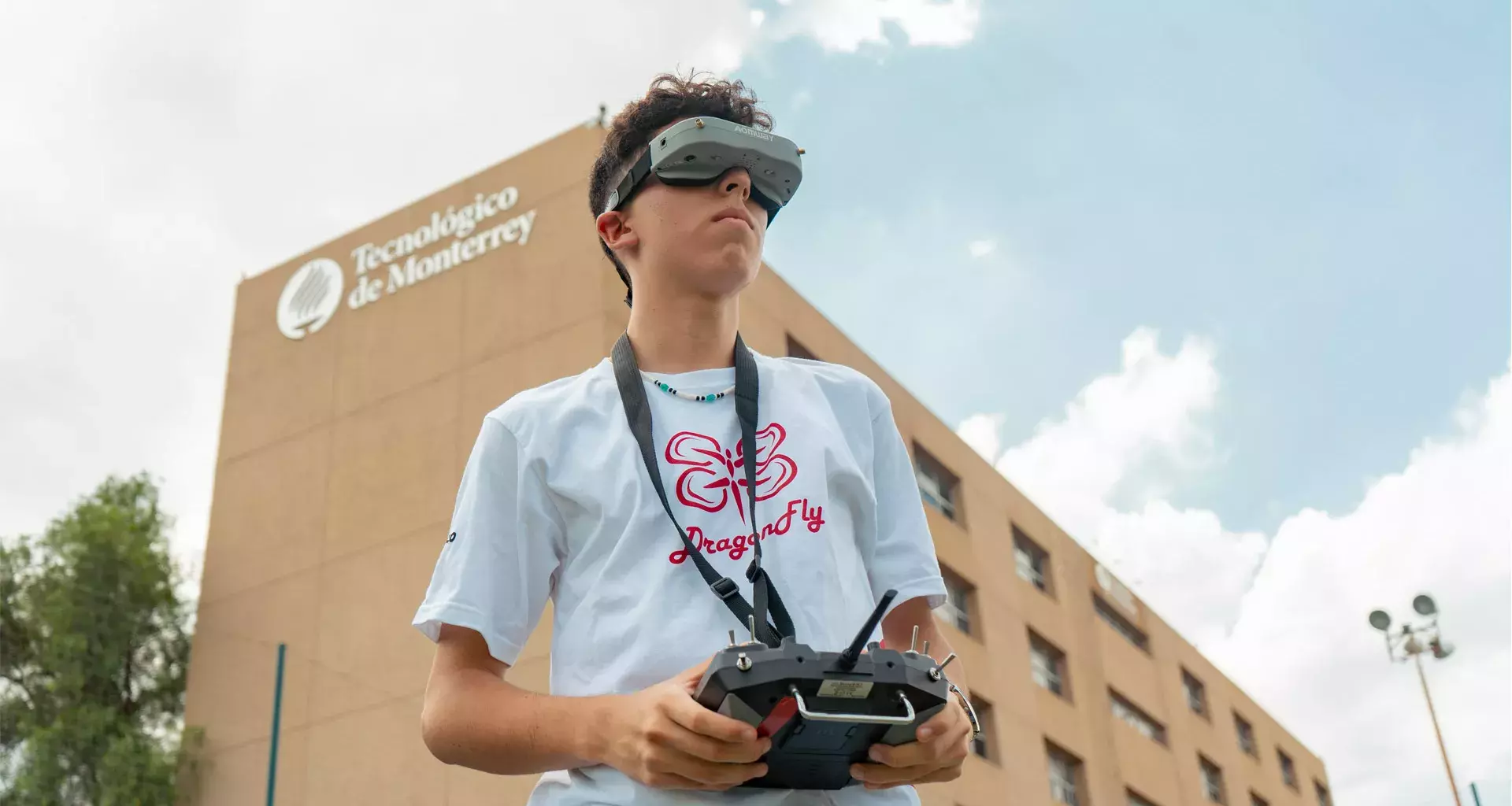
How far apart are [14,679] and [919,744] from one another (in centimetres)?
2493

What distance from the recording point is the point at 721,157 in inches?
91.5

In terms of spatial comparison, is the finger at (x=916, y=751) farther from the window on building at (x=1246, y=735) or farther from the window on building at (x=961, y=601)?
the window on building at (x=1246, y=735)

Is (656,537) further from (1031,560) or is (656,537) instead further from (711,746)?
(1031,560)

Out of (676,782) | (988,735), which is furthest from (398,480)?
(676,782)

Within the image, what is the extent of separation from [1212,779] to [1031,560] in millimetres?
11040

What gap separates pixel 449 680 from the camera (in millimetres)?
2021

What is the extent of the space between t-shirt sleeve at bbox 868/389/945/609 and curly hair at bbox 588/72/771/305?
56 cm

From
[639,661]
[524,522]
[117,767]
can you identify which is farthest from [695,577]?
[117,767]

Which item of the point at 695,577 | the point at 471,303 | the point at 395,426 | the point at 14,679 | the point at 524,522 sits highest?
the point at 471,303

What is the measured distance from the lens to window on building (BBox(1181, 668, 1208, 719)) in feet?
126

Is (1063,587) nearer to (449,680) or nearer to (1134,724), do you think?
(1134,724)

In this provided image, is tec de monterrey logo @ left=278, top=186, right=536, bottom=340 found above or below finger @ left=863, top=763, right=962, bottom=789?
above

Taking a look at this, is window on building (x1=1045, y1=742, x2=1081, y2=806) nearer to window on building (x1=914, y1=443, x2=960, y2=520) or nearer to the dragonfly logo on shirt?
window on building (x1=914, y1=443, x2=960, y2=520)

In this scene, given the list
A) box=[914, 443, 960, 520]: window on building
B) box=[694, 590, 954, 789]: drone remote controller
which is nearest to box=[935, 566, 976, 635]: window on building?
box=[914, 443, 960, 520]: window on building
